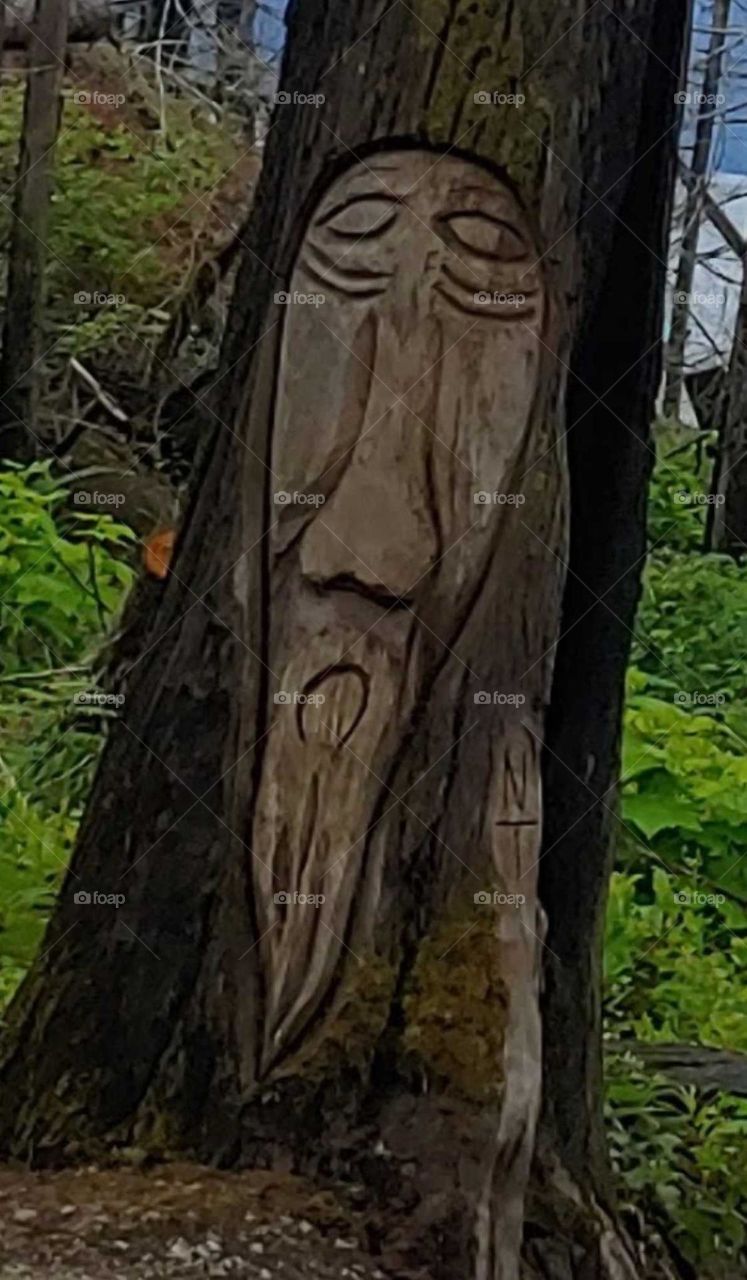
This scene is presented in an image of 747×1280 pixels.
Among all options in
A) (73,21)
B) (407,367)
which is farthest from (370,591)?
(73,21)

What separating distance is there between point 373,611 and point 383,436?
126mm

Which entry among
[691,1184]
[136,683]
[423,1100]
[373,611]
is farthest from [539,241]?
[691,1184]

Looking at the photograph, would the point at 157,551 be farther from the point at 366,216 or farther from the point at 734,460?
the point at 734,460

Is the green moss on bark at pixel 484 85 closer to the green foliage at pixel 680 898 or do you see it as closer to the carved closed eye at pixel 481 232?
the carved closed eye at pixel 481 232

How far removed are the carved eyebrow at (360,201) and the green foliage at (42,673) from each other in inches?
11.4

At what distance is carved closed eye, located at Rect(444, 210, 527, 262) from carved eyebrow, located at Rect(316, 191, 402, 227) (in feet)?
0.14

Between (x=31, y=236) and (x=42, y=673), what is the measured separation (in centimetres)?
35

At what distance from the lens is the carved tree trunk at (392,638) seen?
43.1 inches

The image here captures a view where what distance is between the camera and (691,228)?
4.06 feet

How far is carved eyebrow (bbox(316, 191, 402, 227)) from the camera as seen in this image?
1096 millimetres

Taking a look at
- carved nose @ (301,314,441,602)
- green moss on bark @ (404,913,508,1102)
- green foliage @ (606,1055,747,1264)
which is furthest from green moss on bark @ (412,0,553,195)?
green foliage @ (606,1055,747,1264)

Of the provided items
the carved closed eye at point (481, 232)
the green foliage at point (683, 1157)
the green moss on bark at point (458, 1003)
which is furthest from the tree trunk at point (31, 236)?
the green foliage at point (683, 1157)

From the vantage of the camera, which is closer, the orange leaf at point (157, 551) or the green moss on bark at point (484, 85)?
the green moss on bark at point (484, 85)

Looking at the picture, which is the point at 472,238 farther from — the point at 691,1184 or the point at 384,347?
Result: the point at 691,1184
